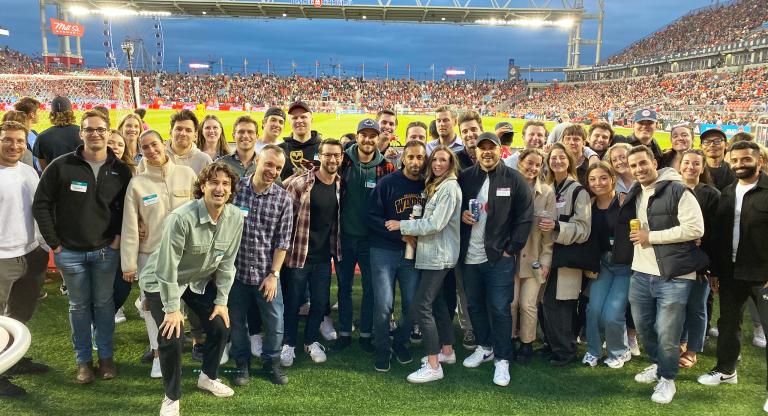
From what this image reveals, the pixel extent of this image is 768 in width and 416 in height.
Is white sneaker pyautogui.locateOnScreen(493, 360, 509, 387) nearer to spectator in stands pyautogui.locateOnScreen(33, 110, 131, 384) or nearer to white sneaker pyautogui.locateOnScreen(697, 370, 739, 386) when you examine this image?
white sneaker pyautogui.locateOnScreen(697, 370, 739, 386)

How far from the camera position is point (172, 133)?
16.8ft

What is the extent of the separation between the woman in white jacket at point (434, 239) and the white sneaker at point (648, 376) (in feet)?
6.29

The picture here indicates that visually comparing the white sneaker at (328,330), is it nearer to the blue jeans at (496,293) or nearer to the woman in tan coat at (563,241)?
the blue jeans at (496,293)

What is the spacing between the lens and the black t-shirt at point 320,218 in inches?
187

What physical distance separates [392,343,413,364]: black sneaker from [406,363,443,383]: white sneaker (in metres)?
0.32

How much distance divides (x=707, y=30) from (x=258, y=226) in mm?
61349

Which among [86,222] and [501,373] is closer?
[86,222]

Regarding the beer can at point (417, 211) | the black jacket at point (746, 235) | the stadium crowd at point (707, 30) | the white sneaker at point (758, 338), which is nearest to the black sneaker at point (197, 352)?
the beer can at point (417, 211)

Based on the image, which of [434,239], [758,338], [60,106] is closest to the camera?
[434,239]

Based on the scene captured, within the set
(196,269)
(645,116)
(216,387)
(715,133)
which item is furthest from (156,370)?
(715,133)

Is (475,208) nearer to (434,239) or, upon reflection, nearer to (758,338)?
(434,239)

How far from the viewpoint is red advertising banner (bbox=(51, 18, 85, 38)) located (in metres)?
45.1

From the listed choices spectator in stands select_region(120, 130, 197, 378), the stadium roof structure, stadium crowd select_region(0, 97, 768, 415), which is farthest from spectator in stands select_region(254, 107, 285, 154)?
the stadium roof structure

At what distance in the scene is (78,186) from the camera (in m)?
4.18
